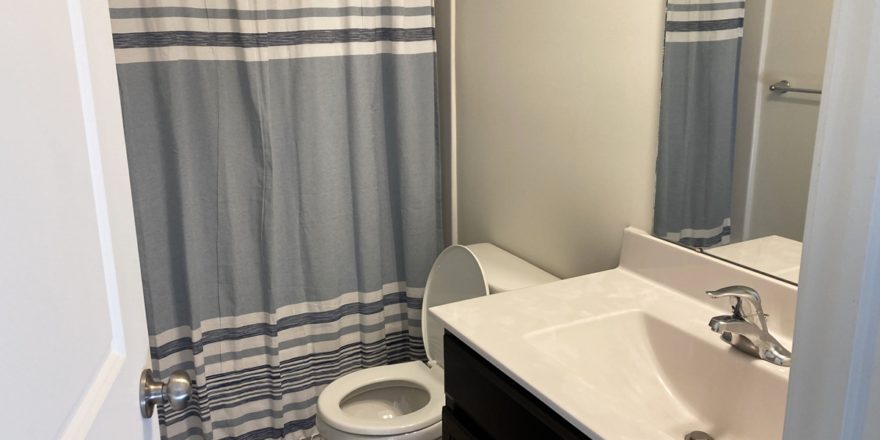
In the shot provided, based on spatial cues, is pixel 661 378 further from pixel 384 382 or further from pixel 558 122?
pixel 384 382

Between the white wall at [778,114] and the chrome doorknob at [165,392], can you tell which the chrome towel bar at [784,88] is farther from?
the chrome doorknob at [165,392]

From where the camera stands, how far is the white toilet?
1950mm

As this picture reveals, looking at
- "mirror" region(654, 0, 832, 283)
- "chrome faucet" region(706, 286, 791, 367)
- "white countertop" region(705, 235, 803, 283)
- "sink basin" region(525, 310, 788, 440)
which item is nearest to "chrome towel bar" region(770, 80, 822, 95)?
"mirror" region(654, 0, 832, 283)

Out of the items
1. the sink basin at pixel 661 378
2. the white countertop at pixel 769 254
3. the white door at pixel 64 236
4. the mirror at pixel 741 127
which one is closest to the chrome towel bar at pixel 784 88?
the mirror at pixel 741 127

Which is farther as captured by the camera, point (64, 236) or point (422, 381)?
point (422, 381)

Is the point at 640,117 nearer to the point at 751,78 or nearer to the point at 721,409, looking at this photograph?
the point at 751,78

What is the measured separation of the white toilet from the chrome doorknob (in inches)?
41.1

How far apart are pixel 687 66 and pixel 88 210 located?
131 centimetres

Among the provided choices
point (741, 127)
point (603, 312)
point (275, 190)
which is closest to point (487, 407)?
point (603, 312)

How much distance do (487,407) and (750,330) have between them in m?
0.52

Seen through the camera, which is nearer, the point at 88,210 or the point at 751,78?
the point at 88,210

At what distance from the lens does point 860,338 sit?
49cm

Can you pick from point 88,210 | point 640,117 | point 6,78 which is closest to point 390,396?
point 640,117

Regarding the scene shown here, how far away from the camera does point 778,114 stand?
1.38 m
